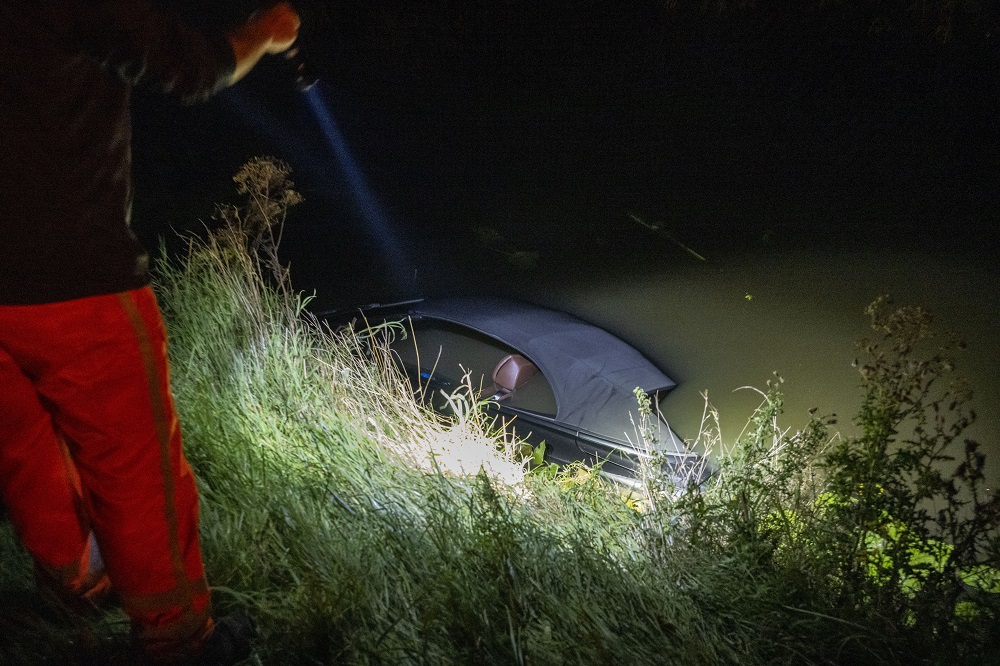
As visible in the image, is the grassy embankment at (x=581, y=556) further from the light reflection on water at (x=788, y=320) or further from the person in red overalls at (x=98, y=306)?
the light reflection on water at (x=788, y=320)

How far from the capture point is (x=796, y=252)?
483cm

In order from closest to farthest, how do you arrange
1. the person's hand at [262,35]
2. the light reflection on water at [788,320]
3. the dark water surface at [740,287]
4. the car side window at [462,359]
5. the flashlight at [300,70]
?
1. the person's hand at [262,35]
2. the flashlight at [300,70]
3. the light reflection on water at [788,320]
4. the dark water surface at [740,287]
5. the car side window at [462,359]

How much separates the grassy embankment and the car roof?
710 millimetres

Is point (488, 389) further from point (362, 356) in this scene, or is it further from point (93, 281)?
point (93, 281)

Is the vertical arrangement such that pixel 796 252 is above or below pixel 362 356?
above

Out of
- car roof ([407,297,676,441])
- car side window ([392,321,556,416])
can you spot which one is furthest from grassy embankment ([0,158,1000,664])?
car side window ([392,321,556,416])

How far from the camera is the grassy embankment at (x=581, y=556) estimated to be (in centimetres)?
209

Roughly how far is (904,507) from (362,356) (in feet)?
8.45

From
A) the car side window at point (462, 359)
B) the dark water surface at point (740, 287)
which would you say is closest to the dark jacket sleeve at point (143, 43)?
the car side window at point (462, 359)

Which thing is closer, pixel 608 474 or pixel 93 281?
pixel 93 281

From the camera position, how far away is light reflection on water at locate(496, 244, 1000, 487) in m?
3.88

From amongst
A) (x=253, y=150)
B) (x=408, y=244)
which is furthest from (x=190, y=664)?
(x=253, y=150)

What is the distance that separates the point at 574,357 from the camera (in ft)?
14.0

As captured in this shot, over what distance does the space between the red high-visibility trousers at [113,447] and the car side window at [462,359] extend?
92.7 inches
